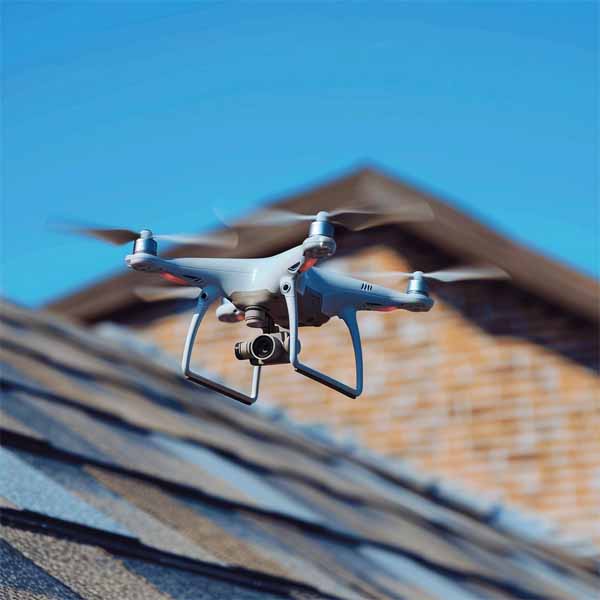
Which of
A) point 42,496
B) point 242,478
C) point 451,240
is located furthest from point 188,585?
point 451,240

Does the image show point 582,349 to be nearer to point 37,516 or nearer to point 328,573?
point 328,573

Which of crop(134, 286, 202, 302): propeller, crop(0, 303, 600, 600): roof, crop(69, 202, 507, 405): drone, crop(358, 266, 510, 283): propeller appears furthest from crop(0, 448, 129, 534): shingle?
crop(358, 266, 510, 283): propeller

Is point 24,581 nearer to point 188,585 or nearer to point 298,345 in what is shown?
point 188,585

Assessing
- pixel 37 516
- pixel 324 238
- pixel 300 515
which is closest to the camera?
pixel 324 238

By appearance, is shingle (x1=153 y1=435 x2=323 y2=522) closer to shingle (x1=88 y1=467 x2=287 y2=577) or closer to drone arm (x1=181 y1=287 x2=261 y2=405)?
shingle (x1=88 y1=467 x2=287 y2=577)

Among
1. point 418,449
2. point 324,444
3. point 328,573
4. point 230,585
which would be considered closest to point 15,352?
point 328,573

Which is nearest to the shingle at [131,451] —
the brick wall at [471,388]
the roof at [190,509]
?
the roof at [190,509]
